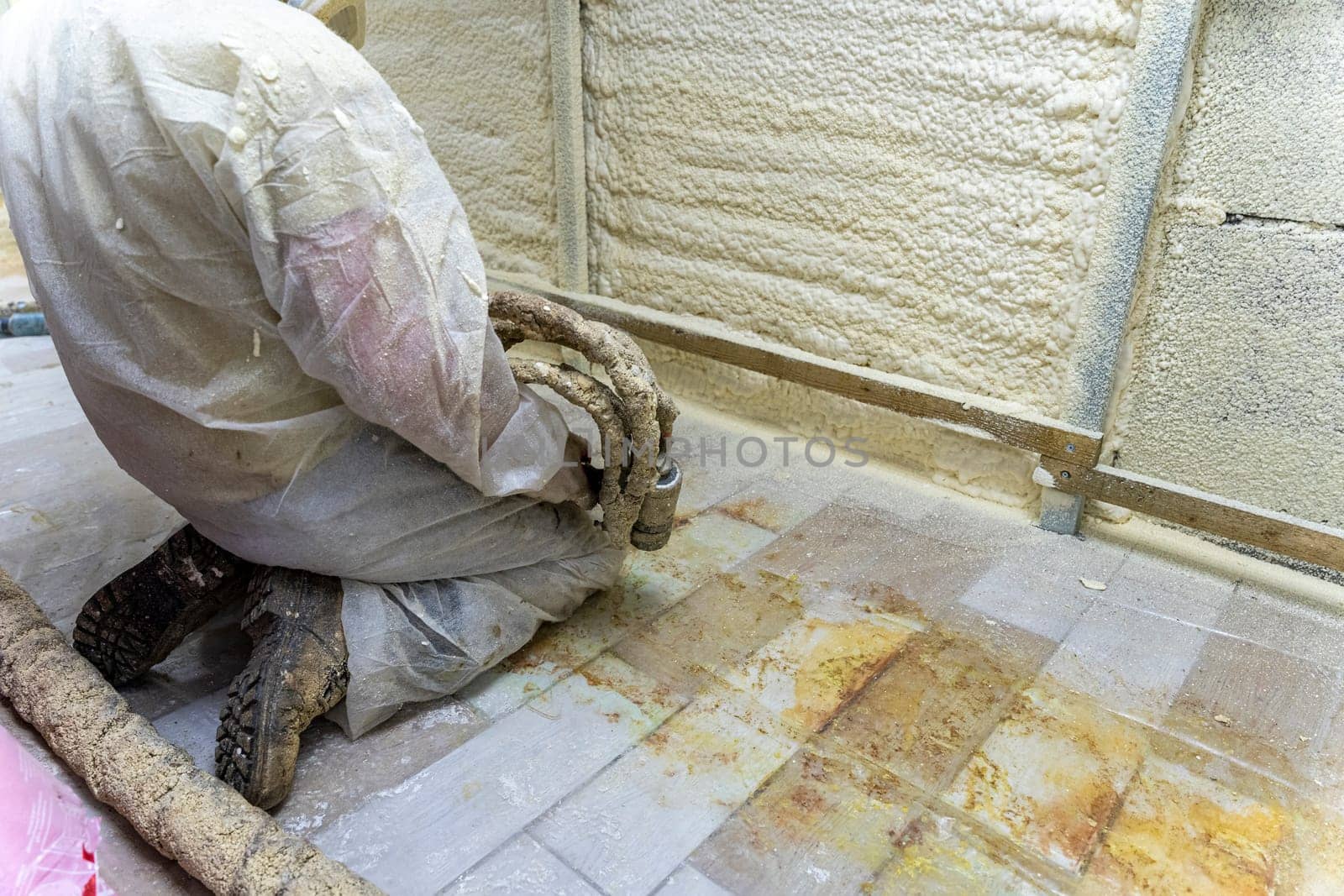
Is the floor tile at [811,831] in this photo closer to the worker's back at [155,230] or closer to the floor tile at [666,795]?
the floor tile at [666,795]

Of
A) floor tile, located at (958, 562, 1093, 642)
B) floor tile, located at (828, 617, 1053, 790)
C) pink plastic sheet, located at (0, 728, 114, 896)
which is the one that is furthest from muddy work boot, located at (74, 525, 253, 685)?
floor tile, located at (958, 562, 1093, 642)

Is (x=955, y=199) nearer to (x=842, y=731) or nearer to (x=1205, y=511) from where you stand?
(x=1205, y=511)

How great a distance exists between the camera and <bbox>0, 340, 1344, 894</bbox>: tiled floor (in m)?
1.53

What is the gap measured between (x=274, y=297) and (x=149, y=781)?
2.53 feet

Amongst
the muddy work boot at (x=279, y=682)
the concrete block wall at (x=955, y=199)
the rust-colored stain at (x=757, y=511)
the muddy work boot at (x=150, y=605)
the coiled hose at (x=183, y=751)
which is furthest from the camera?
the rust-colored stain at (x=757, y=511)

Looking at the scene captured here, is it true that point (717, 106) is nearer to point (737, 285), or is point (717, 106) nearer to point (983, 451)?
point (737, 285)

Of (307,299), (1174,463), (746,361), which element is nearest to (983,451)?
(1174,463)

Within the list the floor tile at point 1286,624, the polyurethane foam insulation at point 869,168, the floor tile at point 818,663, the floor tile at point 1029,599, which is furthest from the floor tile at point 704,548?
the floor tile at point 1286,624

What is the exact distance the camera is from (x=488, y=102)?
11.1ft

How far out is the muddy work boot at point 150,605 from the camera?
1853 millimetres

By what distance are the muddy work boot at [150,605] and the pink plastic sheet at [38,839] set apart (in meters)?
0.44

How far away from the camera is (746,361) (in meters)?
3.01

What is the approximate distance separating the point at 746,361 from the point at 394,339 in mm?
1723

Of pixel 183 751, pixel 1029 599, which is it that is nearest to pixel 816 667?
pixel 1029 599
